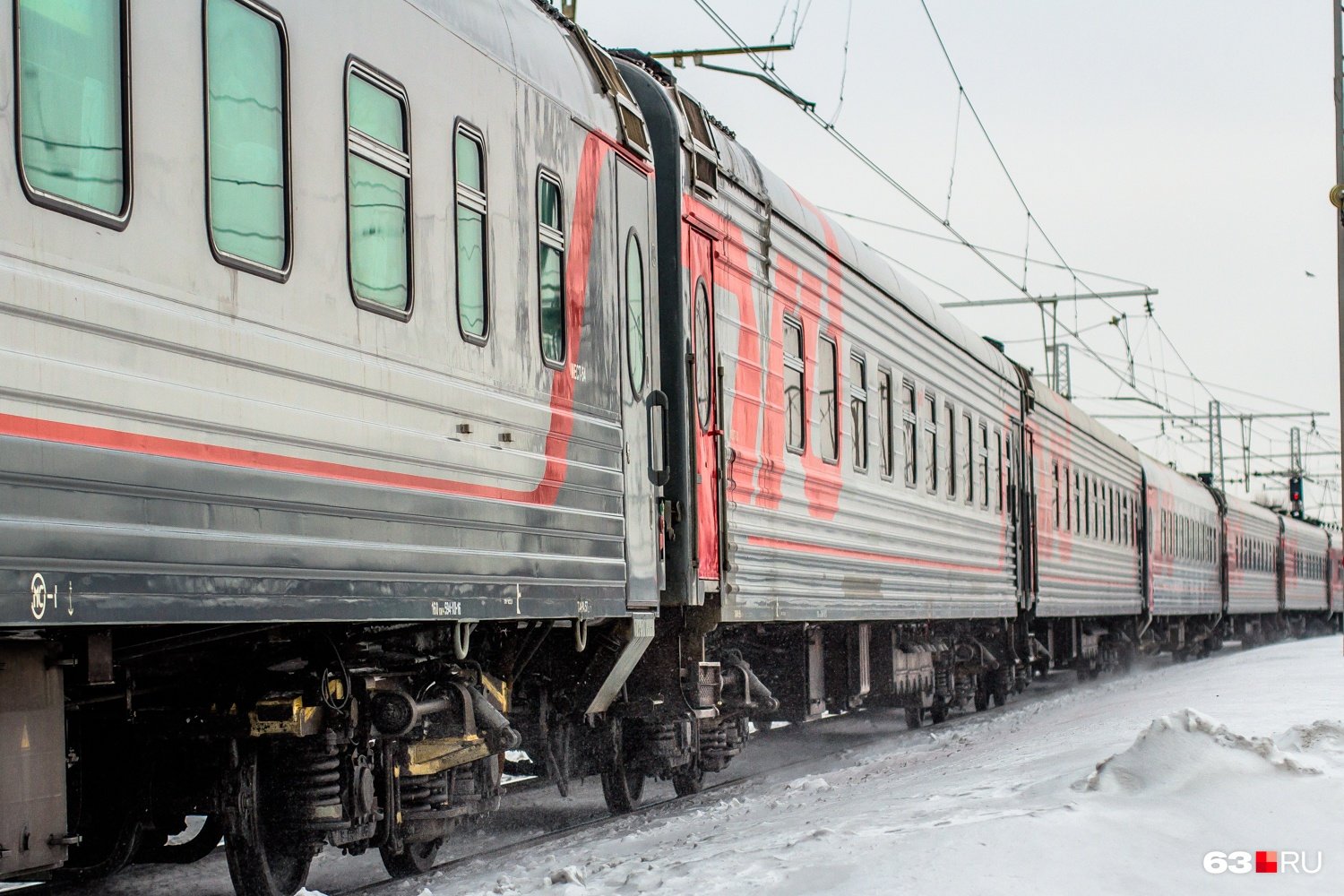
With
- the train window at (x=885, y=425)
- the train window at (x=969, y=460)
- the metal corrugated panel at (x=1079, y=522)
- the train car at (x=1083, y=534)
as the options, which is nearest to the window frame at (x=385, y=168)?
the train window at (x=885, y=425)

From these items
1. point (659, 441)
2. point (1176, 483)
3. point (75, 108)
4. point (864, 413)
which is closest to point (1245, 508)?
point (1176, 483)

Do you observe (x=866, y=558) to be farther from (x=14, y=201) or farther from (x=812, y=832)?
(x=14, y=201)

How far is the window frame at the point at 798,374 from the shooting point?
10.1m

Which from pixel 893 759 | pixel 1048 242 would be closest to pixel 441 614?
pixel 893 759

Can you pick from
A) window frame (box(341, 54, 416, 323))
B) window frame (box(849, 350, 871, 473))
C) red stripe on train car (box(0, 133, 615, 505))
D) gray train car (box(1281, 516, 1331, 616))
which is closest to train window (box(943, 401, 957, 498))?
window frame (box(849, 350, 871, 473))

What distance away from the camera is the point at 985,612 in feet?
51.2

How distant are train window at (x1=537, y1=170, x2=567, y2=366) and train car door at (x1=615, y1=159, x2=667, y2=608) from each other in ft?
2.29

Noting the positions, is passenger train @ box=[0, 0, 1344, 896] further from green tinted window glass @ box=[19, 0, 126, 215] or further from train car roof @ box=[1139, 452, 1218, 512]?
train car roof @ box=[1139, 452, 1218, 512]

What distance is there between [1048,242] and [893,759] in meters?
13.2

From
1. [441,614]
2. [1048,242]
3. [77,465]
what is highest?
[1048,242]

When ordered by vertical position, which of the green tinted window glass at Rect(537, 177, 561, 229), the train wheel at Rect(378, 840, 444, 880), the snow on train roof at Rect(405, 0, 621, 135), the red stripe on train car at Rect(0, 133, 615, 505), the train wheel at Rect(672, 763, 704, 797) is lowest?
the train wheel at Rect(672, 763, 704, 797)

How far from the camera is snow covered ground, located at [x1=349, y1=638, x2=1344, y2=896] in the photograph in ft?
17.9

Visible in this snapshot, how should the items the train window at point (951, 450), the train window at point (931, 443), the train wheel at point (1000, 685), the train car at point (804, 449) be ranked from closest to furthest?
the train car at point (804, 449)
the train window at point (931, 443)
the train window at point (951, 450)
the train wheel at point (1000, 685)

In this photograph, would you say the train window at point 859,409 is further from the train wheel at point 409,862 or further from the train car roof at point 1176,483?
the train car roof at point 1176,483
